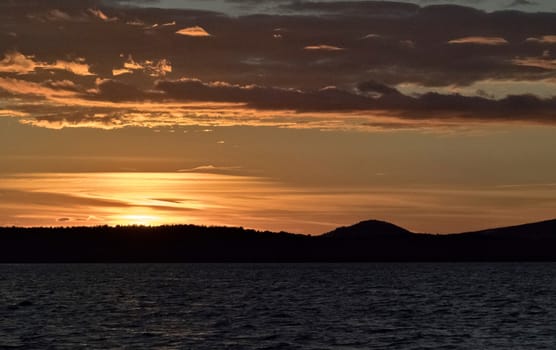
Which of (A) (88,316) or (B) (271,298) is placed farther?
(B) (271,298)

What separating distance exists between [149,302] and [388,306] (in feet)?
93.0

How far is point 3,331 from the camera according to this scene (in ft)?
277

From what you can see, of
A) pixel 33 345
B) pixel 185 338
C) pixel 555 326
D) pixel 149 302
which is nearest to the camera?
pixel 33 345

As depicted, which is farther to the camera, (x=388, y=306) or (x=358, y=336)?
(x=388, y=306)

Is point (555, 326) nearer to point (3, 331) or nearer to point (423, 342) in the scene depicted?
point (423, 342)

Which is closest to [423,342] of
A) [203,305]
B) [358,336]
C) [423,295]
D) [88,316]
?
[358,336]

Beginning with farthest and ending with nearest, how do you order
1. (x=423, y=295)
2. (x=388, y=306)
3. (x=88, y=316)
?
(x=423, y=295)
(x=388, y=306)
(x=88, y=316)

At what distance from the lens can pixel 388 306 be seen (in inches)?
4641

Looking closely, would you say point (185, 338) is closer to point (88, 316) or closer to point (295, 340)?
point (295, 340)

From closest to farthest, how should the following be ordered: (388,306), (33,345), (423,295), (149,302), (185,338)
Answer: (33,345) < (185,338) < (388,306) < (149,302) < (423,295)

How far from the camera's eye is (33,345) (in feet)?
245

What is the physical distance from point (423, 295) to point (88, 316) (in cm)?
5790

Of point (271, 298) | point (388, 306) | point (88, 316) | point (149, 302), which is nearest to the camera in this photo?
point (88, 316)

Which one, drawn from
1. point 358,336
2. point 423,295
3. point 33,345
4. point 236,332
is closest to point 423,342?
point 358,336
